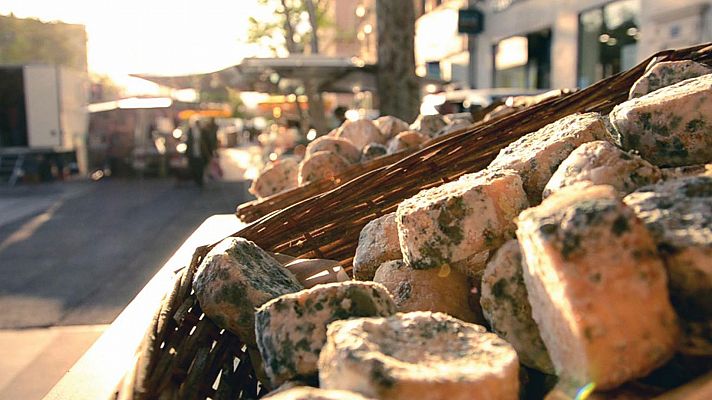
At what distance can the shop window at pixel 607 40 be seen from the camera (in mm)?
14164

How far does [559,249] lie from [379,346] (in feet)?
1.02

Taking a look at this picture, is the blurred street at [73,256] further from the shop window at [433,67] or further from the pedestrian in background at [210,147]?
the shop window at [433,67]

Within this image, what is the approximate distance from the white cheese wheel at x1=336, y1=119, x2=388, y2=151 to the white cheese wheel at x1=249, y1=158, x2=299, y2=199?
316 mm

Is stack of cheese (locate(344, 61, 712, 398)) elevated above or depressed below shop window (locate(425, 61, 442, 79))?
below

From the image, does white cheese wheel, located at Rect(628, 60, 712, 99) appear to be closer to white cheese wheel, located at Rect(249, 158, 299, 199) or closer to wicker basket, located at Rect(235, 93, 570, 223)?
wicker basket, located at Rect(235, 93, 570, 223)

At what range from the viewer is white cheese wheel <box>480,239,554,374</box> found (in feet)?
4.16

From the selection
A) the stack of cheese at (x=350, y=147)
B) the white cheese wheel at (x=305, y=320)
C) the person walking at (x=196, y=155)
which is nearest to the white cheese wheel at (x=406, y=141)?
the stack of cheese at (x=350, y=147)

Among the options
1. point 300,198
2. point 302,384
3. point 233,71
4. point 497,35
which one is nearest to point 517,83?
point 497,35

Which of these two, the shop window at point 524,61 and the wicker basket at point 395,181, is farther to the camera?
the shop window at point 524,61

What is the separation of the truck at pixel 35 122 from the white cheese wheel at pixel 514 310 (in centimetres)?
1851

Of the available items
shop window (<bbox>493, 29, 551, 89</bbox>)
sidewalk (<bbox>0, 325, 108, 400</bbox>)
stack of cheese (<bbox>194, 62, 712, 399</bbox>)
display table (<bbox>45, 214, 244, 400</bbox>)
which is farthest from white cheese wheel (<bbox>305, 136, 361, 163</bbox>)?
shop window (<bbox>493, 29, 551, 89</bbox>)

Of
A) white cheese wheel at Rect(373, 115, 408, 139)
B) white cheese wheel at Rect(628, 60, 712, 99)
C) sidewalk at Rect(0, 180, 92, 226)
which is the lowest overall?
sidewalk at Rect(0, 180, 92, 226)

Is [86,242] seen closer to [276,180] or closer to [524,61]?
[276,180]

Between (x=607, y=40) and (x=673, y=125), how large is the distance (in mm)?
14902
